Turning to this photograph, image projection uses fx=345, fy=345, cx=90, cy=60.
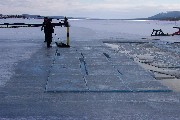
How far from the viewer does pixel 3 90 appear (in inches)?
354

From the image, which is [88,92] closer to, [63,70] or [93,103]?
[93,103]

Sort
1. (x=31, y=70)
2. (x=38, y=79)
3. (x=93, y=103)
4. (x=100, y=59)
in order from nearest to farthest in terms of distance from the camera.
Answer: (x=93, y=103) → (x=38, y=79) → (x=31, y=70) → (x=100, y=59)

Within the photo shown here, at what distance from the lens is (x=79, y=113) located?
6891 millimetres

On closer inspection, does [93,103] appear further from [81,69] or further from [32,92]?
[81,69]

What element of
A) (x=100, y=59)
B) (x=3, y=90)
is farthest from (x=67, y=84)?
(x=100, y=59)

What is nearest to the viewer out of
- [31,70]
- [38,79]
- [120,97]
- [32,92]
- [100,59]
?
[120,97]

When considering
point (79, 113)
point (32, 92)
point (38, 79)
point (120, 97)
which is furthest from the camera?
point (38, 79)

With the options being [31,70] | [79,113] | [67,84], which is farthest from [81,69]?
[79,113]

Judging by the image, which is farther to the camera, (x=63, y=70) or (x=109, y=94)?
(x=63, y=70)

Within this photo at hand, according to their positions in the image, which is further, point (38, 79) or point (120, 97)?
point (38, 79)

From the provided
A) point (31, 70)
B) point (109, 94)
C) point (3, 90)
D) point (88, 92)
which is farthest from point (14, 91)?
point (31, 70)

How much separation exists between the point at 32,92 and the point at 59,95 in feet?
2.61

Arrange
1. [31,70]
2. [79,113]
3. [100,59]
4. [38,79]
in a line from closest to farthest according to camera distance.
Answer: [79,113], [38,79], [31,70], [100,59]

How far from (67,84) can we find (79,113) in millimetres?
3038
